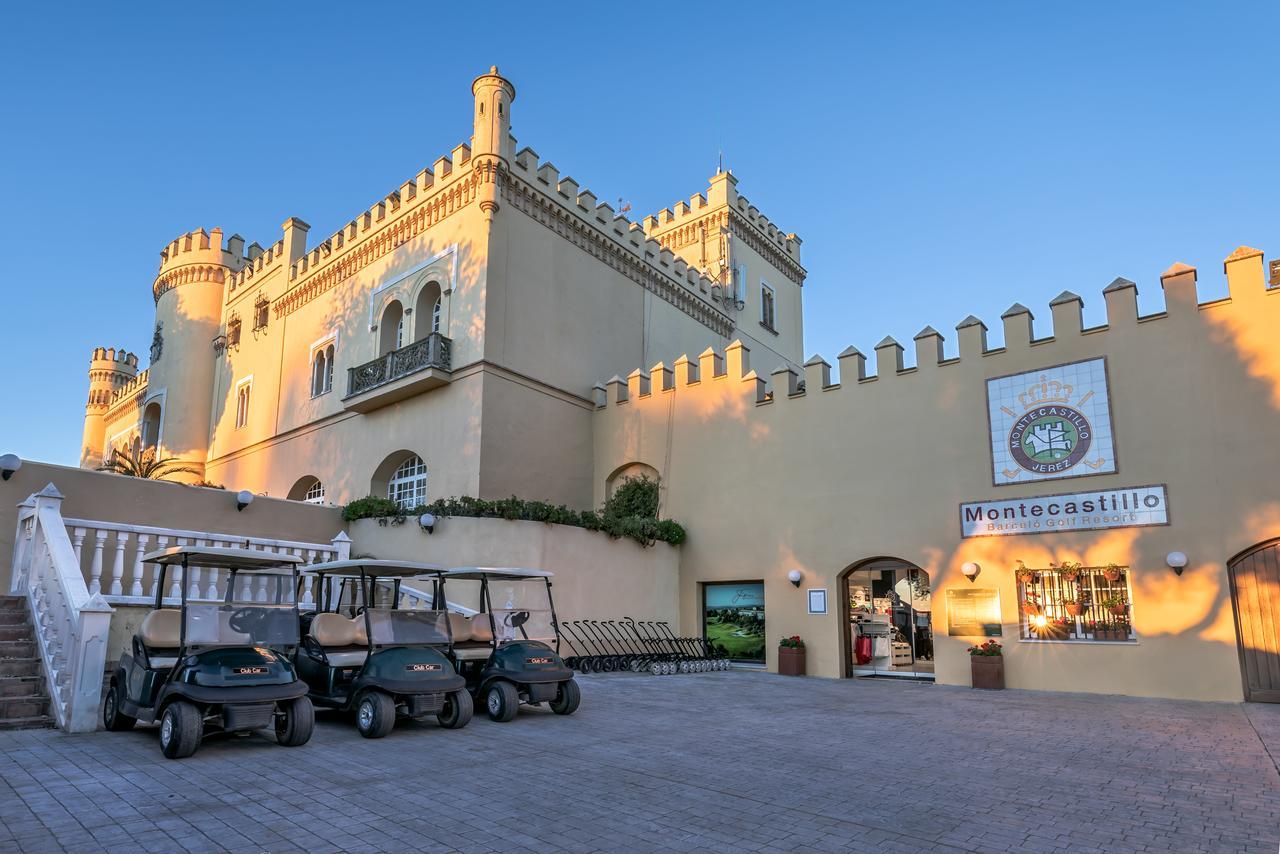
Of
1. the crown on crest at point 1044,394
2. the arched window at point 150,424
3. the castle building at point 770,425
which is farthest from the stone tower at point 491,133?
the arched window at point 150,424

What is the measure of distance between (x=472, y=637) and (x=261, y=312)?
68.8 ft

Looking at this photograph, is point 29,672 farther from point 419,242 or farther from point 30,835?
point 419,242

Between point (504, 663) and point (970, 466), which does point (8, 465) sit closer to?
point (504, 663)

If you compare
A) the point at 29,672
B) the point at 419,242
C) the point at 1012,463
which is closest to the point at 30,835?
the point at 29,672

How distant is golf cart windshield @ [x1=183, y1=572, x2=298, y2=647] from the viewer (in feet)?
25.7

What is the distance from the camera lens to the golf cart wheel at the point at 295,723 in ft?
24.2

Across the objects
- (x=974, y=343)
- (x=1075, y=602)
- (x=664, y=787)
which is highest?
(x=974, y=343)

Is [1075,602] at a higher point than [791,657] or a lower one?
higher

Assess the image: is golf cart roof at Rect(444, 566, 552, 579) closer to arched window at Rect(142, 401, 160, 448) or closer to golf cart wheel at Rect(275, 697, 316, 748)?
golf cart wheel at Rect(275, 697, 316, 748)

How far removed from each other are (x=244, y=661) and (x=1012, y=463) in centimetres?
1299

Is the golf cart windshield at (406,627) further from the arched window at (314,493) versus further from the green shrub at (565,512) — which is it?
the arched window at (314,493)

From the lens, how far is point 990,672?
1424 centimetres

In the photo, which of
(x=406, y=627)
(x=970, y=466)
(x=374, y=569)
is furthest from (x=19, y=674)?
(x=970, y=466)

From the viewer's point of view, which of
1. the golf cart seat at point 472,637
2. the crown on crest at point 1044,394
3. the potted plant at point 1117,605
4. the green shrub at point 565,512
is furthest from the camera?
the green shrub at point 565,512
